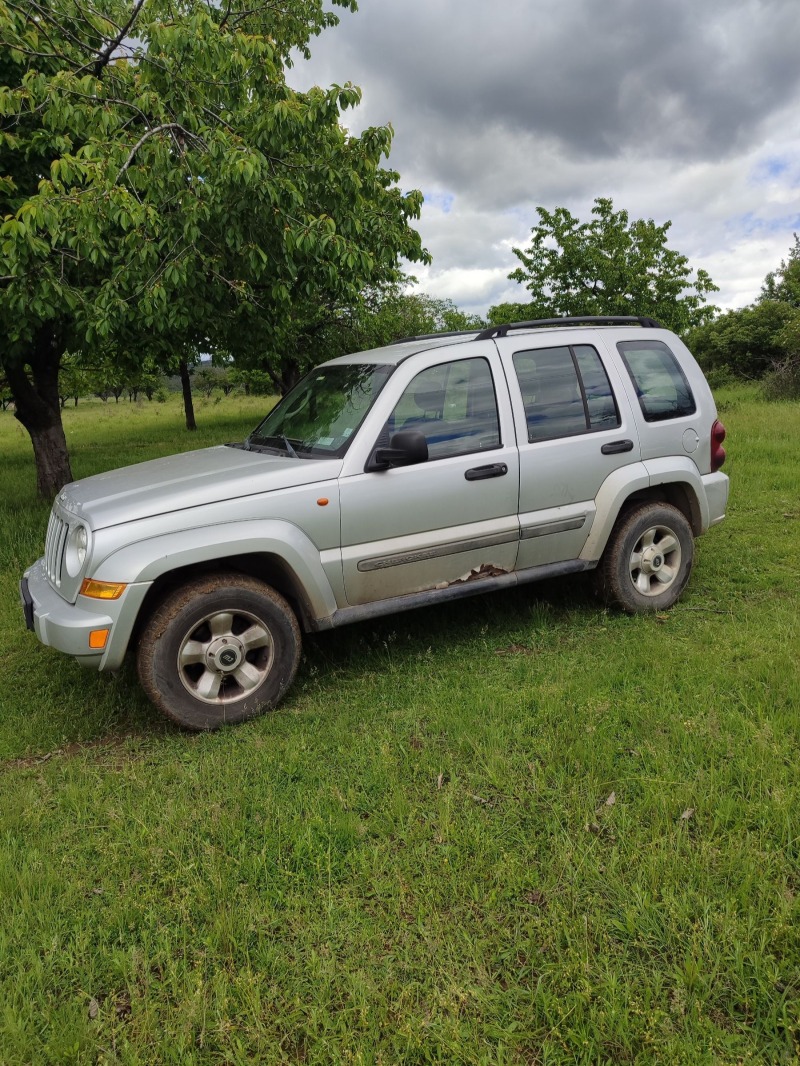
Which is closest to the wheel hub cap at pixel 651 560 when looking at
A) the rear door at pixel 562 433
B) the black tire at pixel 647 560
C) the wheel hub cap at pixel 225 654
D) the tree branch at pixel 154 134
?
the black tire at pixel 647 560

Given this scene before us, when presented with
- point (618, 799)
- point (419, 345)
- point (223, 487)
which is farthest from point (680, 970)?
point (419, 345)

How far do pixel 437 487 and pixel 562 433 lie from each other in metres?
1.02

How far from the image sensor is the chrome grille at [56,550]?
3.96 metres

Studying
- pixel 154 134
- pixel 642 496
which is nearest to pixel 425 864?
pixel 642 496

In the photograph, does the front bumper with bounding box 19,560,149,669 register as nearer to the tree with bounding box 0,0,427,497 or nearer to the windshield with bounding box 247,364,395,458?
the windshield with bounding box 247,364,395,458

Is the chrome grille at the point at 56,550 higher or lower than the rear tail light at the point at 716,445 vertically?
lower

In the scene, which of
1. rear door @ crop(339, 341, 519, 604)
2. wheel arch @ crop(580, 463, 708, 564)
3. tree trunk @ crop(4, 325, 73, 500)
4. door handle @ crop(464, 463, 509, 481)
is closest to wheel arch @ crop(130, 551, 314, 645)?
rear door @ crop(339, 341, 519, 604)

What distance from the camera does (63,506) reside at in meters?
4.23

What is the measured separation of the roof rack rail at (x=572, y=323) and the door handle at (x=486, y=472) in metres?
0.89

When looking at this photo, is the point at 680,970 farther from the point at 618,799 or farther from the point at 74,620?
the point at 74,620

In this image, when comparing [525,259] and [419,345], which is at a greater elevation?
[525,259]

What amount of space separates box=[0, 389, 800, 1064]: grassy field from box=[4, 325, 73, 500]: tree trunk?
6980 millimetres

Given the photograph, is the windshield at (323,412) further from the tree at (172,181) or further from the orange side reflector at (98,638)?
the tree at (172,181)

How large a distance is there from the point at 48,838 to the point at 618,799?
2.33 metres
